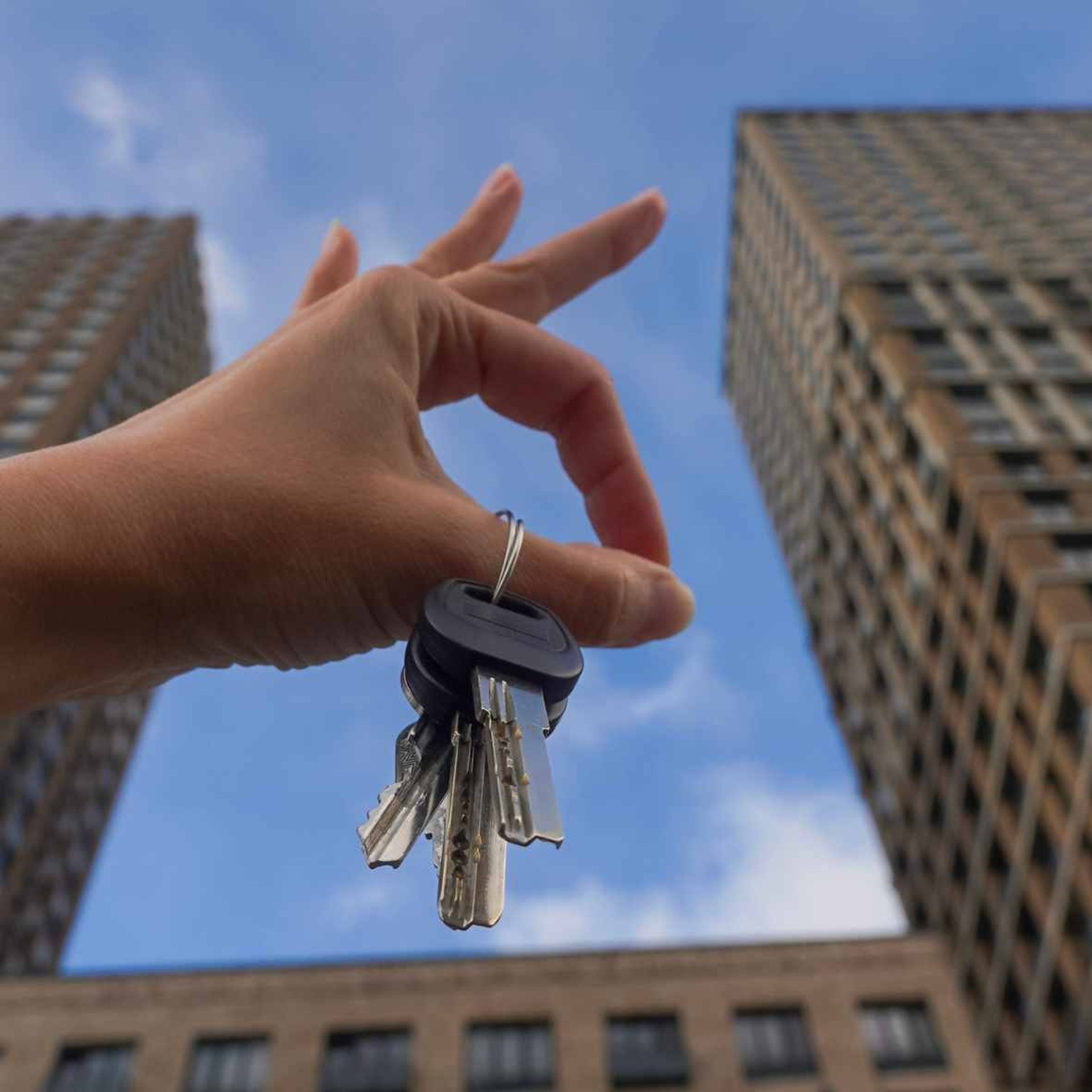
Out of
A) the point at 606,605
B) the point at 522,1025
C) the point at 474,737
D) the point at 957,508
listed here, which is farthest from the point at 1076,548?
A: the point at 474,737

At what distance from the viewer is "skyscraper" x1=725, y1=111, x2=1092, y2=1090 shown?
2988 centimetres

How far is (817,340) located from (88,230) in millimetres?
47559

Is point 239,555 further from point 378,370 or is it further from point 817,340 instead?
point 817,340

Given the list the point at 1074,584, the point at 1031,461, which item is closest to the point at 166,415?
the point at 1074,584

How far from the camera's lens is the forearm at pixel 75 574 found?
2.64 m

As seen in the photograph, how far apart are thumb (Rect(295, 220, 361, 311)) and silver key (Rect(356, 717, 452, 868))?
8.99 feet

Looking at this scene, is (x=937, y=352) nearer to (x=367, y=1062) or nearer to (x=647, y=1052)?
(x=647, y=1052)

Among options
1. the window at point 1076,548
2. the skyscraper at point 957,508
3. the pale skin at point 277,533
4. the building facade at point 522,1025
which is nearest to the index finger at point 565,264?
the pale skin at point 277,533

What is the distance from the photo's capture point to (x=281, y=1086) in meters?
26.7

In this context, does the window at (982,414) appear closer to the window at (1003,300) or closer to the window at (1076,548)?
the window at (1076,548)

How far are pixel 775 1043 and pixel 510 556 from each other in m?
29.4

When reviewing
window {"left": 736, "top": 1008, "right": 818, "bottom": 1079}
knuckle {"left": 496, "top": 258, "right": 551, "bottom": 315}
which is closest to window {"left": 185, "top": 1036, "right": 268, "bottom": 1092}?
window {"left": 736, "top": 1008, "right": 818, "bottom": 1079}

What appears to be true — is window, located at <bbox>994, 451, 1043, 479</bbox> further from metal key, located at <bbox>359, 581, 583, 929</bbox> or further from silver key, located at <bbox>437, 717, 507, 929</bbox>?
silver key, located at <bbox>437, 717, 507, 929</bbox>

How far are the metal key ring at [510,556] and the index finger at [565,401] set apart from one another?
1045mm
